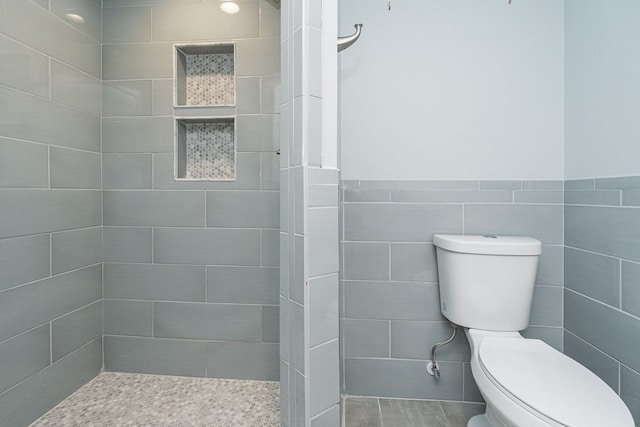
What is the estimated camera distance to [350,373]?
1.61 metres

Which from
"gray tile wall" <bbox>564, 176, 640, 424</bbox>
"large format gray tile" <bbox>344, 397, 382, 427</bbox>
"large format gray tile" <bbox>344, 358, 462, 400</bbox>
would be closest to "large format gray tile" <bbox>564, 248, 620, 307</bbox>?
"gray tile wall" <bbox>564, 176, 640, 424</bbox>

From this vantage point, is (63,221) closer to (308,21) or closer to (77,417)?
(77,417)

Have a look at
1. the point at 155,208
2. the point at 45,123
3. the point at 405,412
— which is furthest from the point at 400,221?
the point at 45,123

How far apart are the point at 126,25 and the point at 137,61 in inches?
7.1

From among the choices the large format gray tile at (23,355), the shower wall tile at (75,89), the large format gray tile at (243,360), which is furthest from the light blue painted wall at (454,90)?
the large format gray tile at (23,355)

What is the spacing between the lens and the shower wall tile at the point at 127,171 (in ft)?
5.33

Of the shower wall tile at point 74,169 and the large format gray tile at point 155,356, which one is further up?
the shower wall tile at point 74,169

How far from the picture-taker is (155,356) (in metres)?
1.66

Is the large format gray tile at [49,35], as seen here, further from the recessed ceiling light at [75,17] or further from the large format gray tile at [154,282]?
the large format gray tile at [154,282]

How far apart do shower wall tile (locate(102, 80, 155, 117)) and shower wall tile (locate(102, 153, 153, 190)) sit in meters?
0.20

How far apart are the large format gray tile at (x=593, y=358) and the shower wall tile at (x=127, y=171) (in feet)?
6.67

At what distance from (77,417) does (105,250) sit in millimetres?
712

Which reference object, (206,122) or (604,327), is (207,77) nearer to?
(206,122)

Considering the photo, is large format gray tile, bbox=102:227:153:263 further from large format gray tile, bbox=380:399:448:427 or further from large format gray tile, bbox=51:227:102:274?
large format gray tile, bbox=380:399:448:427
